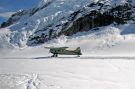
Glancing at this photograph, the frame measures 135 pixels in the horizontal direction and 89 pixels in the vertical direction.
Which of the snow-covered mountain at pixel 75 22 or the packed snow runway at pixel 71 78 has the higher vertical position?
the snow-covered mountain at pixel 75 22

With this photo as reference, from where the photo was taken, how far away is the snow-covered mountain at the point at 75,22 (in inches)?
1838

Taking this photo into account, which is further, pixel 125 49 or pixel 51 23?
pixel 51 23

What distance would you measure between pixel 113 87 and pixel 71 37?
3551 centimetres

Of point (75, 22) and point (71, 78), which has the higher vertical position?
point (75, 22)

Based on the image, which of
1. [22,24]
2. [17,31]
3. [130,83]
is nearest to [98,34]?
[17,31]

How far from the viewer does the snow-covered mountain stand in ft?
153

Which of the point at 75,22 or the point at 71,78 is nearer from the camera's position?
the point at 71,78

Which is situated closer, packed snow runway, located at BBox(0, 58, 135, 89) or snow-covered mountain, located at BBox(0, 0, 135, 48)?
packed snow runway, located at BBox(0, 58, 135, 89)

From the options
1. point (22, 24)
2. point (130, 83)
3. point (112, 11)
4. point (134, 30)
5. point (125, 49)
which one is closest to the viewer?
point (130, 83)

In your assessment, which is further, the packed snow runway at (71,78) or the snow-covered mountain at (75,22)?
the snow-covered mountain at (75,22)

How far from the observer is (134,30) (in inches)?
1618

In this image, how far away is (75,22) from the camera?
50719mm

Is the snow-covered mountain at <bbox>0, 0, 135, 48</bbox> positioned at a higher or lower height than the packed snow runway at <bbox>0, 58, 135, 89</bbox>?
higher

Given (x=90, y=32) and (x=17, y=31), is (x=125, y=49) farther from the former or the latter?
(x=17, y=31)
